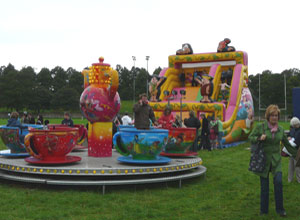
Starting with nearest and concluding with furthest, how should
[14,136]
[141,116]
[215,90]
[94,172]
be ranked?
[94,172] → [141,116] → [14,136] → [215,90]

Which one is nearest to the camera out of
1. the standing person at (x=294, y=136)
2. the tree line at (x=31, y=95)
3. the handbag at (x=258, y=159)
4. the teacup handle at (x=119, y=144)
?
the handbag at (x=258, y=159)

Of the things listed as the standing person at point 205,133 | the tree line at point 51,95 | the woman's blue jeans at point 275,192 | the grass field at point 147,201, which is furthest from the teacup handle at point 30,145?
the tree line at point 51,95

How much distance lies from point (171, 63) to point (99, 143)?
1151 centimetres

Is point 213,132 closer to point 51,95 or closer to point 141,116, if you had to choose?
point 141,116

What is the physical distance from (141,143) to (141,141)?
0.04 metres

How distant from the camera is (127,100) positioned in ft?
240

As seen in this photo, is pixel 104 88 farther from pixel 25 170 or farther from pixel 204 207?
pixel 204 207

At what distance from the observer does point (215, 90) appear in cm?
1792

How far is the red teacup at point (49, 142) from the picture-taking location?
697 cm

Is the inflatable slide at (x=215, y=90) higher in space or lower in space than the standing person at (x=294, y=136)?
higher

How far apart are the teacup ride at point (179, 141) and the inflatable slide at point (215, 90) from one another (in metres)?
5.56

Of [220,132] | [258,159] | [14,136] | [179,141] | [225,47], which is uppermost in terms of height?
[225,47]

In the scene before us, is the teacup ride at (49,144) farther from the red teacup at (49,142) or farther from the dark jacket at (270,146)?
the dark jacket at (270,146)

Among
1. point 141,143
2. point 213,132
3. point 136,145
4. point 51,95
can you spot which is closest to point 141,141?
point 141,143
